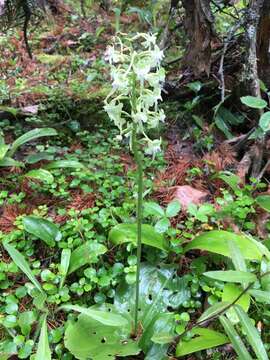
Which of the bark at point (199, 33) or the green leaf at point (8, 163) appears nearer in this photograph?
the green leaf at point (8, 163)

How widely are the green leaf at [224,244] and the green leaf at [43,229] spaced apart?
79 centimetres

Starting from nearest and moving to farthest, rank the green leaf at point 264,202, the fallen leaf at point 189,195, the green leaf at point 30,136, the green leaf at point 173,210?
1. the green leaf at point 173,210
2. the green leaf at point 264,202
3. the fallen leaf at point 189,195
4. the green leaf at point 30,136

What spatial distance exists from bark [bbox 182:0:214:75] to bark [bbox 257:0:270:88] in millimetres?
379

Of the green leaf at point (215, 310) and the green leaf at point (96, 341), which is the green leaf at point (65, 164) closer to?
the green leaf at point (96, 341)

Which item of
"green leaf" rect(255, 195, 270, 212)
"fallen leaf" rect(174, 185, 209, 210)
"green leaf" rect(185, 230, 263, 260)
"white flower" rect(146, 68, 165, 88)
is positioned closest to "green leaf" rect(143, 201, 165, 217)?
"green leaf" rect(185, 230, 263, 260)

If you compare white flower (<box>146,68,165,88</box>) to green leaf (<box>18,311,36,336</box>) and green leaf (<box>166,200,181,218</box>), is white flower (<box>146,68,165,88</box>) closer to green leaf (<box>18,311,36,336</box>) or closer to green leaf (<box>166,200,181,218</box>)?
green leaf (<box>166,200,181,218</box>)

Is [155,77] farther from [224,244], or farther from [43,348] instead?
[43,348]

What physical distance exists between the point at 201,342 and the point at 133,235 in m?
0.66

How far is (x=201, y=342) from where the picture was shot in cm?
175

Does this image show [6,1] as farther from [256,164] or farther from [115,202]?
[256,164]

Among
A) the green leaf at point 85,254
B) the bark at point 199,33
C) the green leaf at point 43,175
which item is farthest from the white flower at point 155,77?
the bark at point 199,33

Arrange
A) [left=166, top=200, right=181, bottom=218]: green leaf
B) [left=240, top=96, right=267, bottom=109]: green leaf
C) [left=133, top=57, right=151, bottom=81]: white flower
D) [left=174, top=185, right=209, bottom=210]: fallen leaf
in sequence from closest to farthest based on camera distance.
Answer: [left=133, top=57, right=151, bottom=81]: white flower < [left=166, top=200, right=181, bottom=218]: green leaf < [left=240, top=96, right=267, bottom=109]: green leaf < [left=174, top=185, right=209, bottom=210]: fallen leaf

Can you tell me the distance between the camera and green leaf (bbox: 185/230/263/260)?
1977mm

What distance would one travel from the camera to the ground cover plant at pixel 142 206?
1.75 meters
